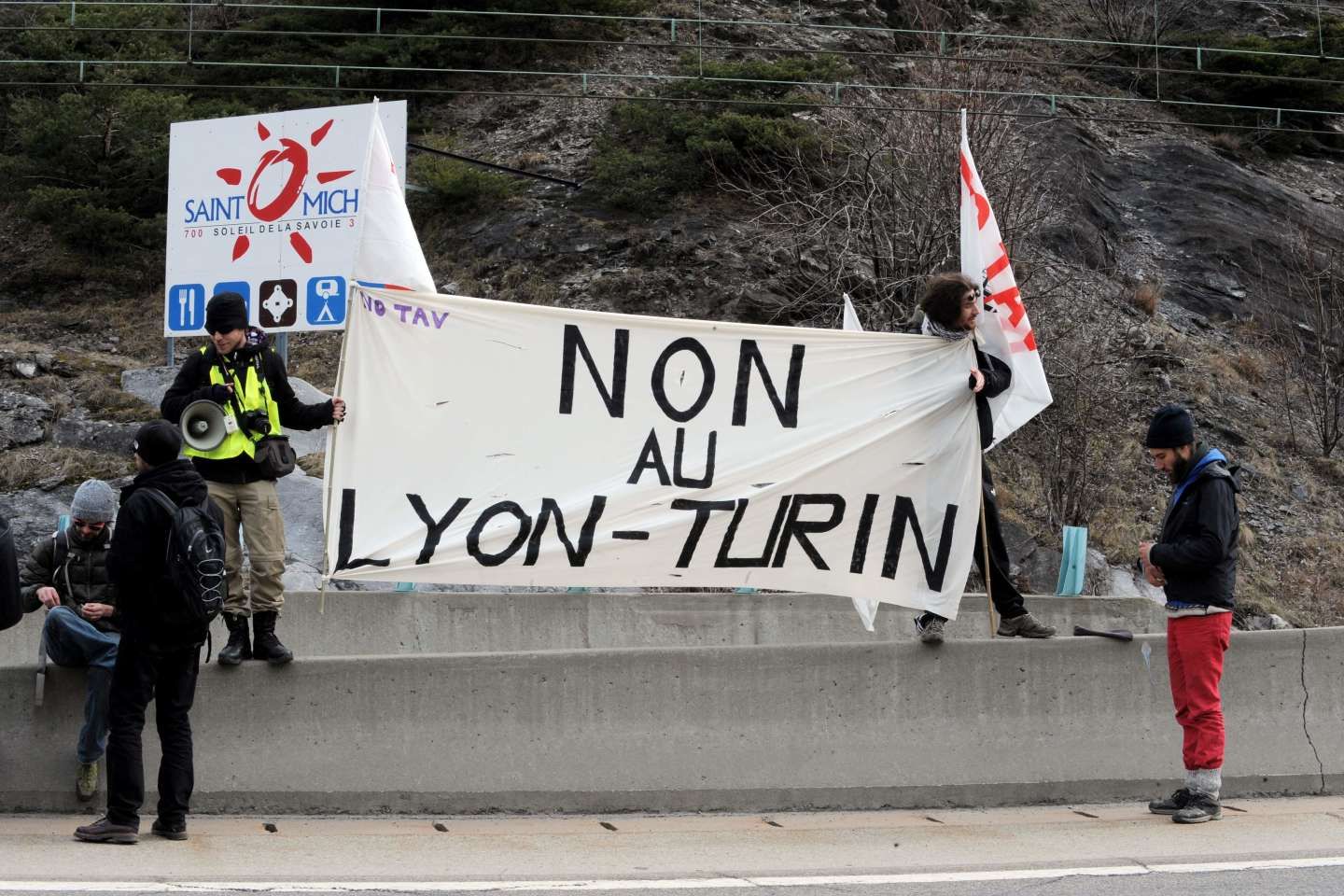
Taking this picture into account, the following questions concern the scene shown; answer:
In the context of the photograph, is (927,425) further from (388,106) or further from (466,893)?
(388,106)

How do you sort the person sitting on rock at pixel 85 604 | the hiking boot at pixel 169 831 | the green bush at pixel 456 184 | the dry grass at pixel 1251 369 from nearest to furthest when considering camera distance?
1. the hiking boot at pixel 169 831
2. the person sitting on rock at pixel 85 604
3. the dry grass at pixel 1251 369
4. the green bush at pixel 456 184

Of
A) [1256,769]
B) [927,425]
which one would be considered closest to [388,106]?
[927,425]

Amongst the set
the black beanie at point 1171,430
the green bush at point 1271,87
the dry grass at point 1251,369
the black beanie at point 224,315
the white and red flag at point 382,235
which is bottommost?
the black beanie at point 1171,430

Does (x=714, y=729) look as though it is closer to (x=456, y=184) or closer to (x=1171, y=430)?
(x=1171, y=430)

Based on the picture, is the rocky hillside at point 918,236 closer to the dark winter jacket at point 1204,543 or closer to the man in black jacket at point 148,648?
the man in black jacket at point 148,648

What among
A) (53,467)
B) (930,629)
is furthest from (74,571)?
(53,467)

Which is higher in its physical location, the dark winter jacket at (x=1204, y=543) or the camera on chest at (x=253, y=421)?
the camera on chest at (x=253, y=421)

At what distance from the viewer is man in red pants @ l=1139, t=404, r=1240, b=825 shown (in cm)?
768

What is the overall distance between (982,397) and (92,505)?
4.95 metres

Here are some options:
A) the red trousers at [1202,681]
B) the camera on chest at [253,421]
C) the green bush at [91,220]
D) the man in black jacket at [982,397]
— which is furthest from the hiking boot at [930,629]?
the green bush at [91,220]

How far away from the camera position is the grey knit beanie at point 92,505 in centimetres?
759

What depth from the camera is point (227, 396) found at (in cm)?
793

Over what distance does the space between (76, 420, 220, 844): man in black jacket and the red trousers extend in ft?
16.7

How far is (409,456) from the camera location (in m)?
8.11
